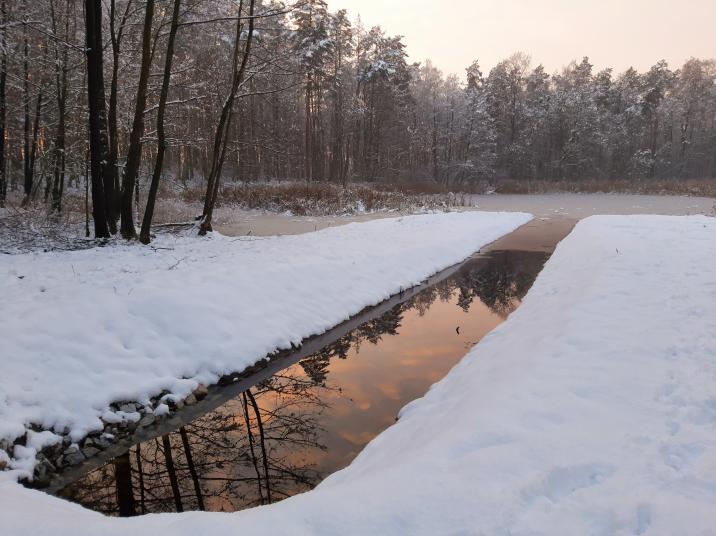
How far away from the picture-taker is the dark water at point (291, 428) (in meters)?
4.39

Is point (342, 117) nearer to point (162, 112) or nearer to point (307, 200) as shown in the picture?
point (307, 200)

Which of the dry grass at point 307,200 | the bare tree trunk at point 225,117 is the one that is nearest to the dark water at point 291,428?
the bare tree trunk at point 225,117

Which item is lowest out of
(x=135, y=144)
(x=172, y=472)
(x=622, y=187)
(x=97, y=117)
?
(x=172, y=472)

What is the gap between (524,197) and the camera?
44.1 meters

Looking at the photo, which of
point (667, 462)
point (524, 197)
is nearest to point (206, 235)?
point (667, 462)

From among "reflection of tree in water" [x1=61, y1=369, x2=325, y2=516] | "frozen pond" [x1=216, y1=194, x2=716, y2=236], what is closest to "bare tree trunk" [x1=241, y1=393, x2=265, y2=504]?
"reflection of tree in water" [x1=61, y1=369, x2=325, y2=516]

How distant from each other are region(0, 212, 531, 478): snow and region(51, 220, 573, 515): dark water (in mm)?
640

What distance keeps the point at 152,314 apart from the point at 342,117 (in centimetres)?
3955

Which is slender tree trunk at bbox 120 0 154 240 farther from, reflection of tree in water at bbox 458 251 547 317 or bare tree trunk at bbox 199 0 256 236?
reflection of tree in water at bbox 458 251 547 317

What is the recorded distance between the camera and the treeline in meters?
15.2

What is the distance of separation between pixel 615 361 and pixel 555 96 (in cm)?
5902

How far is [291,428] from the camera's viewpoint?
5.53m

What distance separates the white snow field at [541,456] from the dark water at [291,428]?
0.48 m

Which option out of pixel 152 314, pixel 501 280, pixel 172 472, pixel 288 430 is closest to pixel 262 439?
pixel 288 430
